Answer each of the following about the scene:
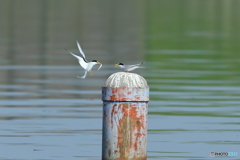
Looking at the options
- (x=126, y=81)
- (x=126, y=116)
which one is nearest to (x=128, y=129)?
(x=126, y=116)

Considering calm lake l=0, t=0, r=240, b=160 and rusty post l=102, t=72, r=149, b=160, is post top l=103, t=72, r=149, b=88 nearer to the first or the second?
rusty post l=102, t=72, r=149, b=160

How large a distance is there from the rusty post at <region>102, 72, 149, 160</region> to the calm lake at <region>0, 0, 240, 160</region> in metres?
0.64

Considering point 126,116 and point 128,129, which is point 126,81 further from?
point 128,129

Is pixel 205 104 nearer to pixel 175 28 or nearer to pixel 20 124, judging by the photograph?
pixel 20 124

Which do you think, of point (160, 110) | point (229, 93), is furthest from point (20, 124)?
point (229, 93)

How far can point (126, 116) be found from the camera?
958 cm

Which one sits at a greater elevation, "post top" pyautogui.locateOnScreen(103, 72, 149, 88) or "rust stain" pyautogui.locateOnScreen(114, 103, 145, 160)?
"post top" pyautogui.locateOnScreen(103, 72, 149, 88)

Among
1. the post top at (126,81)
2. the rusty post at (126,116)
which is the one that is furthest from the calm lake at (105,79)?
the post top at (126,81)

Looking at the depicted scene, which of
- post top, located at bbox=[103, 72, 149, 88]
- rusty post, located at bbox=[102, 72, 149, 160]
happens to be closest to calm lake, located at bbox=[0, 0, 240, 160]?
rusty post, located at bbox=[102, 72, 149, 160]

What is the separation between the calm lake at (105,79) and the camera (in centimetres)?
1114

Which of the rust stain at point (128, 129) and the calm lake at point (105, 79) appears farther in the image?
the calm lake at point (105, 79)

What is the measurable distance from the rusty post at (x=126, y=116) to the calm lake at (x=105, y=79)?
64 centimetres

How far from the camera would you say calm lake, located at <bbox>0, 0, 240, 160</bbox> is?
11.1 m

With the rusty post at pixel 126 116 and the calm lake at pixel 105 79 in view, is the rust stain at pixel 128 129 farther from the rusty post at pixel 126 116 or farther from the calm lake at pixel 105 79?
the calm lake at pixel 105 79
